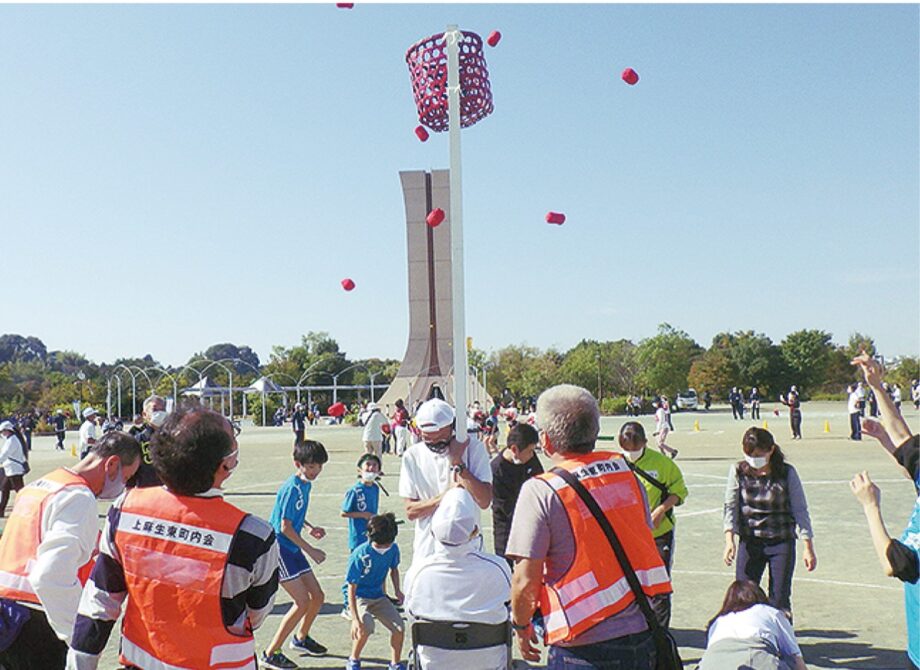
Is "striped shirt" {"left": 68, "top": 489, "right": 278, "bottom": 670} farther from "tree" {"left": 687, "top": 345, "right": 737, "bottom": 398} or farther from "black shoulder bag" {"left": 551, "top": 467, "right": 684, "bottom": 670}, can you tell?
"tree" {"left": 687, "top": 345, "right": 737, "bottom": 398}

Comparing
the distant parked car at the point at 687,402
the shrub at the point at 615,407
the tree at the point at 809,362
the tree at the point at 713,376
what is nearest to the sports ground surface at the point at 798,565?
the shrub at the point at 615,407

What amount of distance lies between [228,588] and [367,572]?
11.0 feet

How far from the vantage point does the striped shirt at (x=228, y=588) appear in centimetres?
277

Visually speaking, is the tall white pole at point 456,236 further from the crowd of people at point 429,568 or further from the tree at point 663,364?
the tree at point 663,364

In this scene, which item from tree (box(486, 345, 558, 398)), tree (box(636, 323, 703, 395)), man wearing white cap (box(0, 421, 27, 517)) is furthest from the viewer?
tree (box(486, 345, 558, 398))

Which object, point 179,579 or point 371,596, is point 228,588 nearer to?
point 179,579

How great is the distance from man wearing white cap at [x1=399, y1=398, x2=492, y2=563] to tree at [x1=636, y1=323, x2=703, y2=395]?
8058cm

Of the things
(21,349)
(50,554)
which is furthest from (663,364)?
(21,349)

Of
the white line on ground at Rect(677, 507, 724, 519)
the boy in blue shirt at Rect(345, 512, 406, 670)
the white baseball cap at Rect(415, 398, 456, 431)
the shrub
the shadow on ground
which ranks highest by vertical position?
the white baseball cap at Rect(415, 398, 456, 431)

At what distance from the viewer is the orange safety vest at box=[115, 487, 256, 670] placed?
2736mm

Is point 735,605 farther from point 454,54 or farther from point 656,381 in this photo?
point 656,381

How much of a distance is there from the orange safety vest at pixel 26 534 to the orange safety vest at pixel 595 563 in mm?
1996

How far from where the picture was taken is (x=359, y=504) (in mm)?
7266

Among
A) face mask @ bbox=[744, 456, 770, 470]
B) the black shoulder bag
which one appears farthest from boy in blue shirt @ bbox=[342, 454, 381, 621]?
the black shoulder bag
